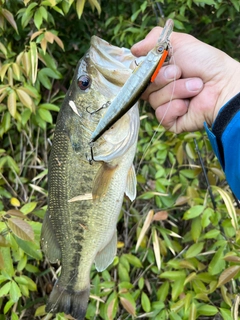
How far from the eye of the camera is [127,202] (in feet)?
6.77

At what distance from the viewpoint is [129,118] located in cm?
112

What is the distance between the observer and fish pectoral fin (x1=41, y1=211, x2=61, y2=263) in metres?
1.35

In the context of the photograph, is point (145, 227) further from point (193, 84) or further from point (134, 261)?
point (193, 84)

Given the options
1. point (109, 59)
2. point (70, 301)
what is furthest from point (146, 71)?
point (70, 301)

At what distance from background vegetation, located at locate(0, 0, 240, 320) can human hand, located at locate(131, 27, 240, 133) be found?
20 cm

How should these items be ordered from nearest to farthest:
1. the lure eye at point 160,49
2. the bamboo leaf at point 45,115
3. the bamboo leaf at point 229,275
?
the lure eye at point 160,49 < the bamboo leaf at point 229,275 < the bamboo leaf at point 45,115

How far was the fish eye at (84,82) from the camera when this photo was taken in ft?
3.73

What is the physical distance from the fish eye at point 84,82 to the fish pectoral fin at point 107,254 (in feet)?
1.91

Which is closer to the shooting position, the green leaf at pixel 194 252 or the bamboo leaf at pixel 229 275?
the bamboo leaf at pixel 229 275

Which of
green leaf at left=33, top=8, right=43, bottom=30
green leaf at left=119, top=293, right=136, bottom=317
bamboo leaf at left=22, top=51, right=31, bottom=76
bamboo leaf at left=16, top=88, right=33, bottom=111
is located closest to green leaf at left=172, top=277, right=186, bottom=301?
green leaf at left=119, top=293, right=136, bottom=317

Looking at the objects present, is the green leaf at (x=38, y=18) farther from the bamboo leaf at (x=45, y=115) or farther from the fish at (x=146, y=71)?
the fish at (x=146, y=71)

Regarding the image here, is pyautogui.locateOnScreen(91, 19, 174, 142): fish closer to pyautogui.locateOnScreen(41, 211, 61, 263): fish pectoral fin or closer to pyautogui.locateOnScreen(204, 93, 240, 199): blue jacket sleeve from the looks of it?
pyautogui.locateOnScreen(204, 93, 240, 199): blue jacket sleeve

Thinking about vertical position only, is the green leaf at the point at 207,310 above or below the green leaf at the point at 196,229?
below

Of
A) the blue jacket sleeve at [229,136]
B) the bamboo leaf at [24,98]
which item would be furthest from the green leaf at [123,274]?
the bamboo leaf at [24,98]
